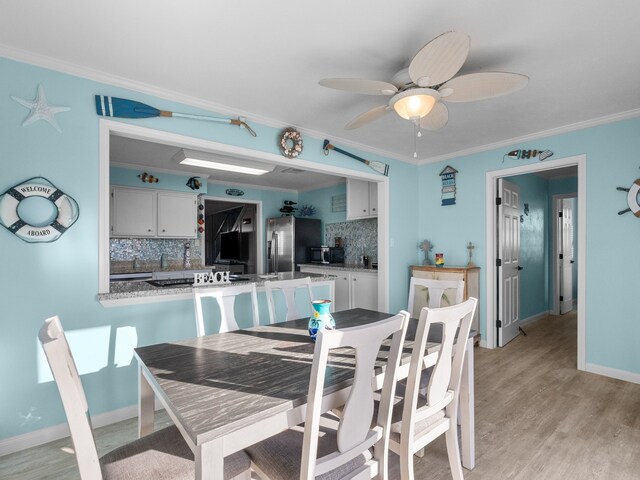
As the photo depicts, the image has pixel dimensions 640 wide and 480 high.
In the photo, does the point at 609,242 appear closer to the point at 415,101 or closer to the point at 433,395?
the point at 415,101

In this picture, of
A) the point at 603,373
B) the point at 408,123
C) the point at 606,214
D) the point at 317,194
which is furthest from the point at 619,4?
the point at 317,194

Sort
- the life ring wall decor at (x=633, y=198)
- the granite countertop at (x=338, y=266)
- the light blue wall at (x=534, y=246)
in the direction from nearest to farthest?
the life ring wall decor at (x=633, y=198) → the light blue wall at (x=534, y=246) → the granite countertop at (x=338, y=266)

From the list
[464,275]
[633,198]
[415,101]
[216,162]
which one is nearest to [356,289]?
[464,275]

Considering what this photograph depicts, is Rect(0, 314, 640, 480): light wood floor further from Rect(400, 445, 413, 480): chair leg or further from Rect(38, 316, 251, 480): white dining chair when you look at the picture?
Rect(38, 316, 251, 480): white dining chair

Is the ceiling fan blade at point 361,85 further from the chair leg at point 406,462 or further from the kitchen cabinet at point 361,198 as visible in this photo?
the kitchen cabinet at point 361,198

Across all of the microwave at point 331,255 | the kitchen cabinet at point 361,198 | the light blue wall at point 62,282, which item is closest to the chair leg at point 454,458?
the light blue wall at point 62,282

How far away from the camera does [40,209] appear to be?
82.4 inches

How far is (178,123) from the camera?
8.64ft

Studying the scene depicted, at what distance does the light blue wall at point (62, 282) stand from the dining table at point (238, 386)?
0.99 meters

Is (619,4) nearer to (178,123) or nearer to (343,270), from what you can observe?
(178,123)

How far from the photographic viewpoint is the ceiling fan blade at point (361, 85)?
1798mm

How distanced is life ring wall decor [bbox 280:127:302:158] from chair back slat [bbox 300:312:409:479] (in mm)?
2378

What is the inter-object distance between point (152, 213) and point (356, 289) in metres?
3.22

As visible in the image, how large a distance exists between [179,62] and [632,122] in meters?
3.87
